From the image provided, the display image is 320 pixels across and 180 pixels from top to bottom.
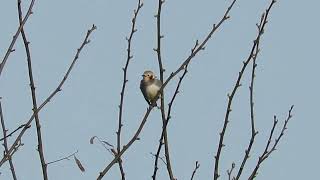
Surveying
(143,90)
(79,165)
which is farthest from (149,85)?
(79,165)

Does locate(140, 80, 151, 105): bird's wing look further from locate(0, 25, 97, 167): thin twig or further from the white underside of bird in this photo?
locate(0, 25, 97, 167): thin twig

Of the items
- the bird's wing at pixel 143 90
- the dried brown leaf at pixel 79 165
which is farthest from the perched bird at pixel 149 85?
the dried brown leaf at pixel 79 165

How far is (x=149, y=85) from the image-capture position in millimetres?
7957

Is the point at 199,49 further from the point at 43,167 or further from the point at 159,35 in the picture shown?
the point at 43,167

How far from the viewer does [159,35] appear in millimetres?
4414

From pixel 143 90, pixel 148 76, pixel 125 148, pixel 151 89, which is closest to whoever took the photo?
pixel 125 148

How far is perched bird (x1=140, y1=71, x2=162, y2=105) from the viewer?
25.8 feet

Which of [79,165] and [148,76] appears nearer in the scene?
[79,165]

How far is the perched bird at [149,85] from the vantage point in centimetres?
785

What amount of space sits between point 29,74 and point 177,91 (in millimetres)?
876

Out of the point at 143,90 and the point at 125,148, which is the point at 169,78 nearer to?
the point at 125,148

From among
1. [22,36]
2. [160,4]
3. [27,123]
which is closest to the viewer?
[27,123]

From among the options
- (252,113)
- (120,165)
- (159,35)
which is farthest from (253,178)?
(159,35)

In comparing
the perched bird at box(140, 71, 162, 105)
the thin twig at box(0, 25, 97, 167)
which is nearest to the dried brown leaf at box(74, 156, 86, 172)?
the thin twig at box(0, 25, 97, 167)
